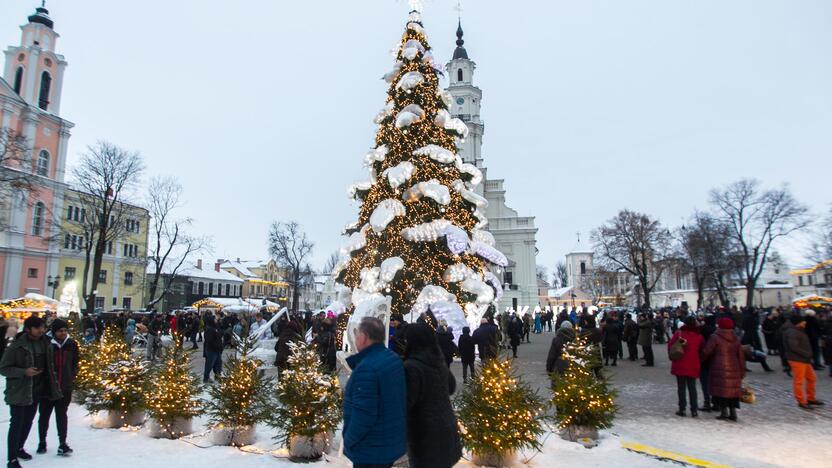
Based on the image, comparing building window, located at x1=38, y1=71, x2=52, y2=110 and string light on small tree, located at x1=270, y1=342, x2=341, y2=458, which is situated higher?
building window, located at x1=38, y1=71, x2=52, y2=110

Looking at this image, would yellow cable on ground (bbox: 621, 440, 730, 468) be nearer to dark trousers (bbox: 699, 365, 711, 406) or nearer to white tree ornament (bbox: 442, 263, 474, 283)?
dark trousers (bbox: 699, 365, 711, 406)

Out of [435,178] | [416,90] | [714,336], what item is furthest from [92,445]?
[416,90]

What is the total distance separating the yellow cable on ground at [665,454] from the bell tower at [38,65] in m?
50.9

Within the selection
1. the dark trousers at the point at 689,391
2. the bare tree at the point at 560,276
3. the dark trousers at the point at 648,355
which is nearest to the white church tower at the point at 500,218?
the dark trousers at the point at 648,355

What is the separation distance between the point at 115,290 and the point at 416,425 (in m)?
55.4

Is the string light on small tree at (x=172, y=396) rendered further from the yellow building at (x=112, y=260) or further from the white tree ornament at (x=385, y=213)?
the yellow building at (x=112, y=260)

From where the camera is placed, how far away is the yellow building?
44.3 meters

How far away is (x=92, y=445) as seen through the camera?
22.9 ft

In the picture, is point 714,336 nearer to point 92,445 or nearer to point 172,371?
→ point 172,371

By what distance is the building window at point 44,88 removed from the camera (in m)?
42.8

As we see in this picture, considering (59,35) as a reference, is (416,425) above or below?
below

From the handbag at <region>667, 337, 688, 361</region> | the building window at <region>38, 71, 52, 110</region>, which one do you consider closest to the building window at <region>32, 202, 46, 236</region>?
the building window at <region>38, 71, 52, 110</region>

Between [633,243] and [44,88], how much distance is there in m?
56.2

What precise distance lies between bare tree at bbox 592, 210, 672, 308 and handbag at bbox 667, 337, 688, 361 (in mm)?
43794
